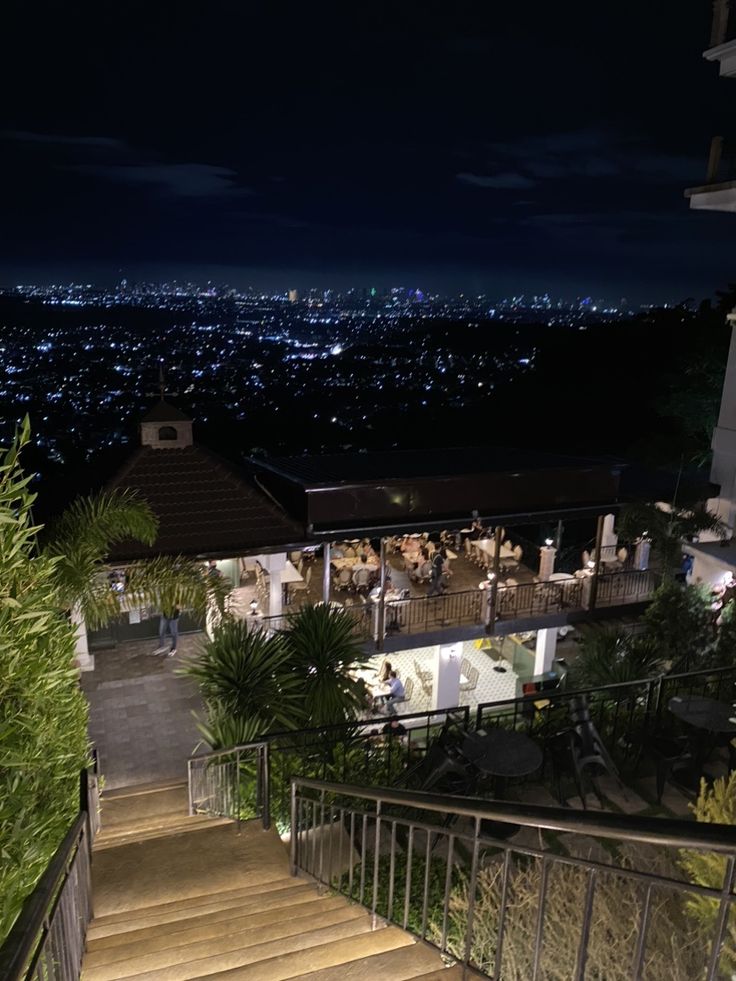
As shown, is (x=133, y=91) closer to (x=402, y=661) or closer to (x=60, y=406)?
(x=60, y=406)

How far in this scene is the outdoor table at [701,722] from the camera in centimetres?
844

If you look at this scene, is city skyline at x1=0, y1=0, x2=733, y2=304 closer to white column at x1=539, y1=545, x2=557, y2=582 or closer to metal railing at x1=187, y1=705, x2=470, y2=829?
white column at x1=539, y1=545, x2=557, y2=582

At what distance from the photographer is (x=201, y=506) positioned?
1372 cm

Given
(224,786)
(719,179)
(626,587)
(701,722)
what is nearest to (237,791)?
(224,786)

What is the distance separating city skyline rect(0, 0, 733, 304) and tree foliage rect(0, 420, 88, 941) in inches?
1077

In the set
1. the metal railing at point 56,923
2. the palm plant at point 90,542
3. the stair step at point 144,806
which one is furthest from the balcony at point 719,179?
the metal railing at point 56,923

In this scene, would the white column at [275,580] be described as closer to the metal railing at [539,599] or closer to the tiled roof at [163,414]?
the tiled roof at [163,414]

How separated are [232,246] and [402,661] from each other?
372 ft

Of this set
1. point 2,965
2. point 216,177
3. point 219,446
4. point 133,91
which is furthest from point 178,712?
point 216,177

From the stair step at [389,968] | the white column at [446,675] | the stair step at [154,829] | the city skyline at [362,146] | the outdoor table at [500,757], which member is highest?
the city skyline at [362,146]

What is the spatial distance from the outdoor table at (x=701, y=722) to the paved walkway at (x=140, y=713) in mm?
7173

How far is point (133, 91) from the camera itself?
247 ft

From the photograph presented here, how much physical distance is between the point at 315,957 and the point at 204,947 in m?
0.87

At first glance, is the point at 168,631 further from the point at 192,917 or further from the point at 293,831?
the point at 192,917
